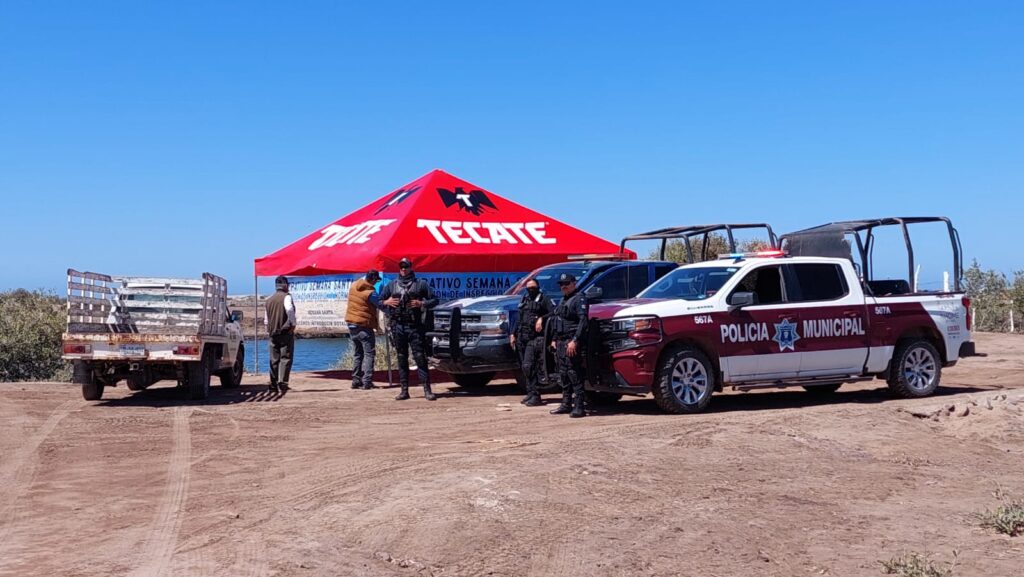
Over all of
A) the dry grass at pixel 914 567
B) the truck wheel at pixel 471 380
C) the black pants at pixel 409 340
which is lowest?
the dry grass at pixel 914 567

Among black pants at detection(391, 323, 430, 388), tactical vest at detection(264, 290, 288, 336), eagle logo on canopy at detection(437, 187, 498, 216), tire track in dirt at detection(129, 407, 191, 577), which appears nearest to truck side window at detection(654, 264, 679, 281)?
black pants at detection(391, 323, 430, 388)

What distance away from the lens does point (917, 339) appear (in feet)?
49.1

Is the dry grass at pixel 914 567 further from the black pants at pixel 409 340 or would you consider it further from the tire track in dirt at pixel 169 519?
the black pants at pixel 409 340

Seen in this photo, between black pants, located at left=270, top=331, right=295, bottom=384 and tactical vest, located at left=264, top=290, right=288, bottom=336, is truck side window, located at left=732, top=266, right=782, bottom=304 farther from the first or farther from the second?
black pants, located at left=270, top=331, right=295, bottom=384

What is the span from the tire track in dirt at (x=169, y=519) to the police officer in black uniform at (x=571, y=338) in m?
4.47

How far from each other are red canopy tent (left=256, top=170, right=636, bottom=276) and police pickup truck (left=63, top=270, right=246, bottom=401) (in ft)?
10.1

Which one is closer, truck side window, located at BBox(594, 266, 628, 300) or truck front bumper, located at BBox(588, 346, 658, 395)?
truck front bumper, located at BBox(588, 346, 658, 395)

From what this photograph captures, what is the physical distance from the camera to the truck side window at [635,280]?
16672 mm

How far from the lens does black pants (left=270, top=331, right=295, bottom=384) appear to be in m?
18.1

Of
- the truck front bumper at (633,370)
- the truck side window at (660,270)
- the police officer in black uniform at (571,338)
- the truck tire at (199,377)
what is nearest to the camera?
the truck front bumper at (633,370)

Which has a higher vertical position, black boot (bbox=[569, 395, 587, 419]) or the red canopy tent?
the red canopy tent

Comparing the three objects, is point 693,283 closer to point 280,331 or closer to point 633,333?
point 633,333

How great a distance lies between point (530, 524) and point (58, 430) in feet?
25.5

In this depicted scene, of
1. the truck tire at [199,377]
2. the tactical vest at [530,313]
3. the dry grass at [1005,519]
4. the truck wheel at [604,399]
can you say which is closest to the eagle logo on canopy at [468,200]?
the truck tire at [199,377]
